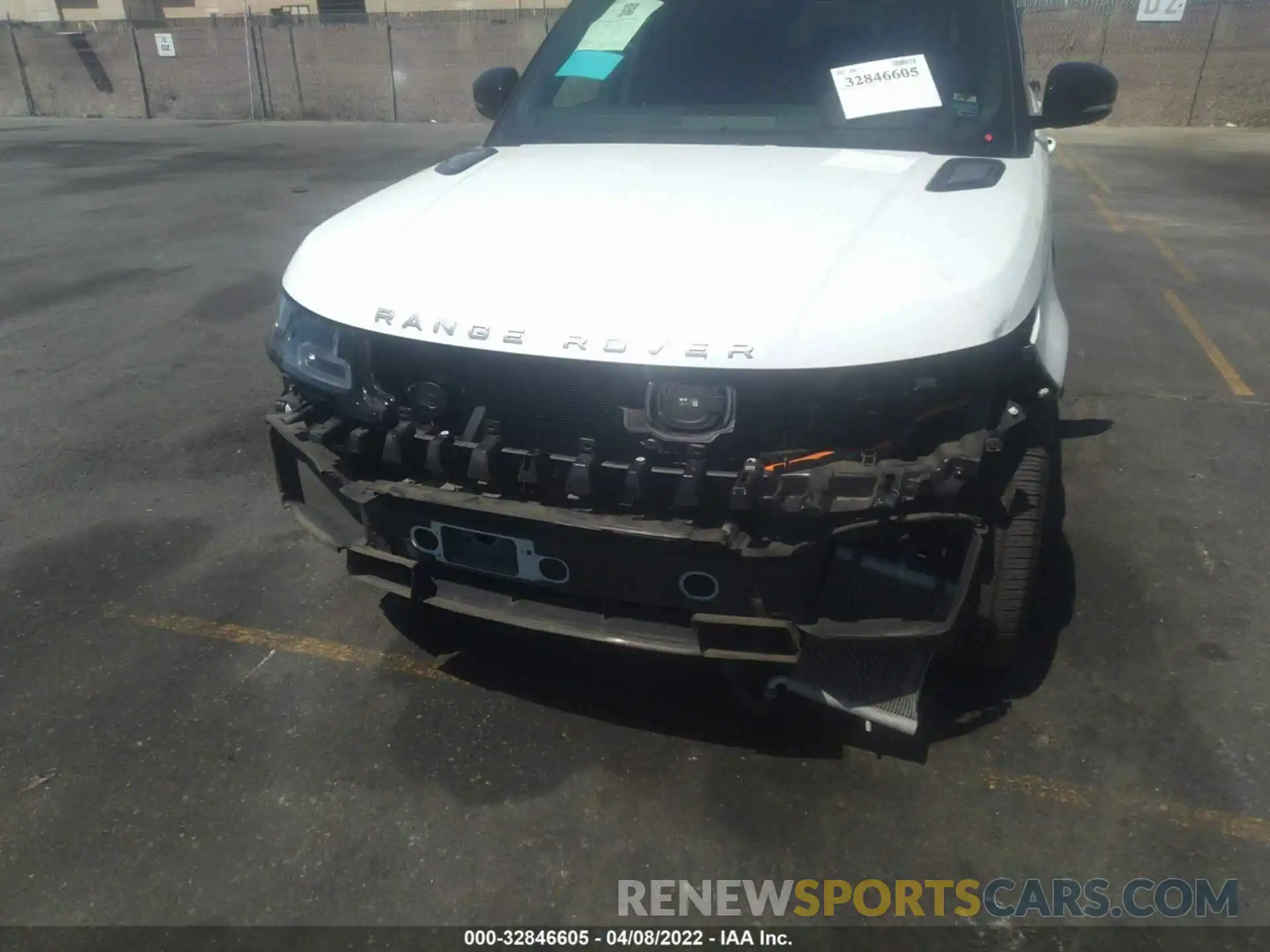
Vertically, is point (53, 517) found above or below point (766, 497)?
below

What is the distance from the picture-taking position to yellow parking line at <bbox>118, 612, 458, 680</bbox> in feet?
9.96

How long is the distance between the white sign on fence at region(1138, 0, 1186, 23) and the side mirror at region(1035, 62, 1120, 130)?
17144 millimetres

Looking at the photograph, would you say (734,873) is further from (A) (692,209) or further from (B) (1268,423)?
(B) (1268,423)

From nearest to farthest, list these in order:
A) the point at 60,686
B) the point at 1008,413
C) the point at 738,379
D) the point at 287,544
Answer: the point at 738,379
the point at 1008,413
the point at 60,686
the point at 287,544

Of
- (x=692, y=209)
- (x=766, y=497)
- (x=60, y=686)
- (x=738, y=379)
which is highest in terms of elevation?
(x=692, y=209)

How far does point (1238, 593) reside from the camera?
3303 millimetres

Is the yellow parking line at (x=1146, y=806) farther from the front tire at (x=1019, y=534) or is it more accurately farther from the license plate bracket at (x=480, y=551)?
the license plate bracket at (x=480, y=551)

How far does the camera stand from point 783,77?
3.40 meters

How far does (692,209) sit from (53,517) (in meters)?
3.13

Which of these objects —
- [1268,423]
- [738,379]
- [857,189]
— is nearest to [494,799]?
[738,379]

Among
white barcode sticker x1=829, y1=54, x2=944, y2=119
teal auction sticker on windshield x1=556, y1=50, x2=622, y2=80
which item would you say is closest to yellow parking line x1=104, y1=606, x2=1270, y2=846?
white barcode sticker x1=829, y1=54, x2=944, y2=119

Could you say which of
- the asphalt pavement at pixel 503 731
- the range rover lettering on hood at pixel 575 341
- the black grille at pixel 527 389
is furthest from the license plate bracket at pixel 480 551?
the asphalt pavement at pixel 503 731

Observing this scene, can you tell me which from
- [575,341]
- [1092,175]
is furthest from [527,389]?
[1092,175]

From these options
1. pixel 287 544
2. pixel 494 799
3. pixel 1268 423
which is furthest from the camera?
pixel 1268 423
